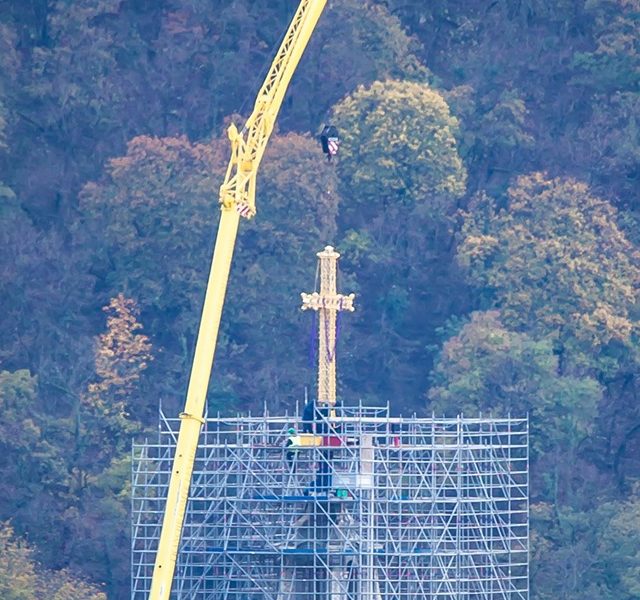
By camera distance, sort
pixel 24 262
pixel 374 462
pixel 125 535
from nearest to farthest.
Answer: pixel 374 462 → pixel 125 535 → pixel 24 262

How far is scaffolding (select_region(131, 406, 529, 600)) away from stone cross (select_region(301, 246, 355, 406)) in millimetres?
812

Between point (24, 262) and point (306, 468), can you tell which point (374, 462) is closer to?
point (306, 468)

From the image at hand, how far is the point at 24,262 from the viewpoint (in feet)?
346

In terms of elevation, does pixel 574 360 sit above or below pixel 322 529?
above

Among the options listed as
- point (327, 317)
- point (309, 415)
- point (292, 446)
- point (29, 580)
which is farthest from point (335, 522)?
point (29, 580)

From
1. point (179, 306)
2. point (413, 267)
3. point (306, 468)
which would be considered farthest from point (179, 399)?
point (306, 468)

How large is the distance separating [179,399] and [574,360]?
11.0 meters

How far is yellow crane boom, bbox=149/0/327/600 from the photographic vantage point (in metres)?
78.2

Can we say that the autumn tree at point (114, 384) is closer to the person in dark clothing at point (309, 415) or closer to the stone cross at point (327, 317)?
the person in dark clothing at point (309, 415)

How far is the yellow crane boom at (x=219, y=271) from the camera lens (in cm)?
7819

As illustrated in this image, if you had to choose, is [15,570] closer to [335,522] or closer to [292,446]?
[335,522]

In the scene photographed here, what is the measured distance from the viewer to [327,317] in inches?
3063

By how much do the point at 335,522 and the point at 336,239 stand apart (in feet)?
94.8

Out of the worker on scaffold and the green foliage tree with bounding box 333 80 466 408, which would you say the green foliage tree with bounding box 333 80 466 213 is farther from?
the worker on scaffold
